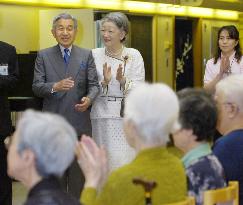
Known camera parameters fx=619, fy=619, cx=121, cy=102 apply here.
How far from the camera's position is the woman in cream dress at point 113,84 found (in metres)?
5.26

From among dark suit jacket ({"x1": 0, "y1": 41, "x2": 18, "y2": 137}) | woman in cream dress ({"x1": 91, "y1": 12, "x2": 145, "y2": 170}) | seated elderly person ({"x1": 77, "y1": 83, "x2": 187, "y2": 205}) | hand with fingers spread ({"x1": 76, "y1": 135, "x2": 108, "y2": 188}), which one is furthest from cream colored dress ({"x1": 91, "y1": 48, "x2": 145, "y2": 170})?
hand with fingers spread ({"x1": 76, "y1": 135, "x2": 108, "y2": 188})

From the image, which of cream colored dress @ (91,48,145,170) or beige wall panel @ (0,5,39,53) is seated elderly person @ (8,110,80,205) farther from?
beige wall panel @ (0,5,39,53)

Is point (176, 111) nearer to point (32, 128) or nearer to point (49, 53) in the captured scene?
point (32, 128)

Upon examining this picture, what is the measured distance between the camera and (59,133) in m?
2.27

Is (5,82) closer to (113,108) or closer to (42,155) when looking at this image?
(113,108)

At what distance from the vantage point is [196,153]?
2.95 metres

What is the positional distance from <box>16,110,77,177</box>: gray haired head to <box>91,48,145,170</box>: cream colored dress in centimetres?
296

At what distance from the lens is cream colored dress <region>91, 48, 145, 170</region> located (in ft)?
A: 17.3

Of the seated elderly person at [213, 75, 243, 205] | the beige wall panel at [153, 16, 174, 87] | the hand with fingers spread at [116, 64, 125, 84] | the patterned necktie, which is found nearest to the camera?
the seated elderly person at [213, 75, 243, 205]

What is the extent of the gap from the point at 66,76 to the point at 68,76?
18mm

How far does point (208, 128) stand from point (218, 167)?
193mm

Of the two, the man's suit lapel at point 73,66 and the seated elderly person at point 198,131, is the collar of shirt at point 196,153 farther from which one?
the man's suit lapel at point 73,66

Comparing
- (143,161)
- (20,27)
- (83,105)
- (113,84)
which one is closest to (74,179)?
(83,105)

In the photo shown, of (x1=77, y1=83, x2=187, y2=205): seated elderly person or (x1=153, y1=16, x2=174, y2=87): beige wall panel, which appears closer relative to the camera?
(x1=77, y1=83, x2=187, y2=205): seated elderly person
